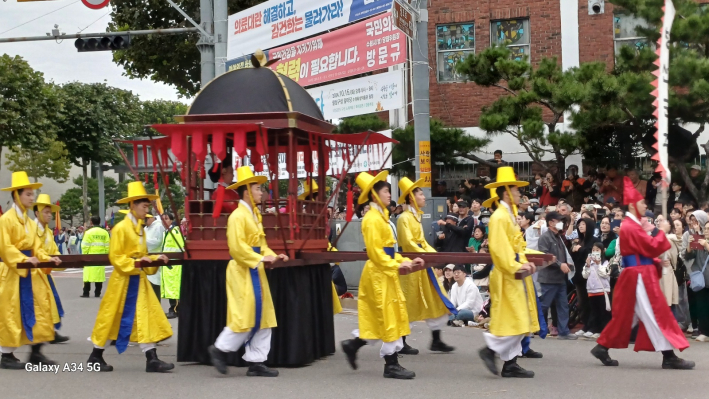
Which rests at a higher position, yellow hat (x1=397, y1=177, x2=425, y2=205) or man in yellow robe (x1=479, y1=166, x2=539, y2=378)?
yellow hat (x1=397, y1=177, x2=425, y2=205)

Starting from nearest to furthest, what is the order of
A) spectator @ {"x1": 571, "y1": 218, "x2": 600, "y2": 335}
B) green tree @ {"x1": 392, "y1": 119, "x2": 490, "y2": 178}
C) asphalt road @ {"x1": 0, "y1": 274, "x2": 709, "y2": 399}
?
asphalt road @ {"x1": 0, "y1": 274, "x2": 709, "y2": 399} → spectator @ {"x1": 571, "y1": 218, "x2": 600, "y2": 335} → green tree @ {"x1": 392, "y1": 119, "x2": 490, "y2": 178}

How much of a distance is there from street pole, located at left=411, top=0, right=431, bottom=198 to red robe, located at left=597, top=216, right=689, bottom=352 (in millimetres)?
Result: 5775

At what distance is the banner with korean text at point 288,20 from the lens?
17688mm

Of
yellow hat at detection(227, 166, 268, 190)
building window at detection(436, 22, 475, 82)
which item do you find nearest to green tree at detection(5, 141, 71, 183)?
building window at detection(436, 22, 475, 82)

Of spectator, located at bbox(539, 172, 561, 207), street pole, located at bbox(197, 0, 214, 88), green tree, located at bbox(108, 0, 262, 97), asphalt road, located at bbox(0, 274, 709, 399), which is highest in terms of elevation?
green tree, located at bbox(108, 0, 262, 97)

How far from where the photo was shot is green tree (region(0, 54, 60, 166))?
31.7 meters

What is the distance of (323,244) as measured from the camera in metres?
10.2

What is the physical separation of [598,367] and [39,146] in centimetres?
2934

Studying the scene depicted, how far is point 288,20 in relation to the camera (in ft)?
65.9

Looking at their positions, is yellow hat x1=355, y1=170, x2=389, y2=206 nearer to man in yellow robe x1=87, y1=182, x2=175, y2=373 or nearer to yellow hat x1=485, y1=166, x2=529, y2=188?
yellow hat x1=485, y1=166, x2=529, y2=188

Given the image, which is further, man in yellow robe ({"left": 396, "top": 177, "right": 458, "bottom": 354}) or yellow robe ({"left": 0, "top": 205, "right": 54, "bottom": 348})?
man in yellow robe ({"left": 396, "top": 177, "right": 458, "bottom": 354})

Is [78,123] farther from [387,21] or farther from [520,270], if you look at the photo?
[520,270]

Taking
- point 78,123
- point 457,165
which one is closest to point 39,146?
point 78,123

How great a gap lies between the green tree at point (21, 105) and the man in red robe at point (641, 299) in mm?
26937
